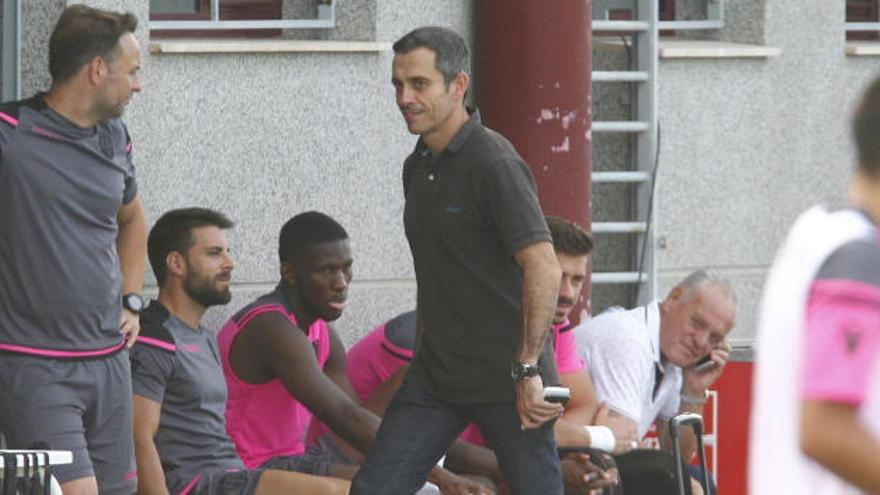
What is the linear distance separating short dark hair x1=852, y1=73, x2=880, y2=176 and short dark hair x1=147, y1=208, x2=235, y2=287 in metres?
4.73

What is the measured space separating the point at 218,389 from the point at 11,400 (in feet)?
4.05

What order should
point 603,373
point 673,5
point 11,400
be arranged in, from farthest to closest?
point 673,5 < point 603,373 < point 11,400

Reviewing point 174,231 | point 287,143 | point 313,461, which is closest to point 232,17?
point 287,143

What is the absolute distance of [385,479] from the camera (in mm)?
6910

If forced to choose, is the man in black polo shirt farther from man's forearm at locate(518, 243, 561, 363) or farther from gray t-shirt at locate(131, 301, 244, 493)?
gray t-shirt at locate(131, 301, 244, 493)

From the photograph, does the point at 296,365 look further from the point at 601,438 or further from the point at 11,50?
the point at 11,50

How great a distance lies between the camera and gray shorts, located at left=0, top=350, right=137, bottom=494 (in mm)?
6562

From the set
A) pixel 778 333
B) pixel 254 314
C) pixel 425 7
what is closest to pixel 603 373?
pixel 254 314

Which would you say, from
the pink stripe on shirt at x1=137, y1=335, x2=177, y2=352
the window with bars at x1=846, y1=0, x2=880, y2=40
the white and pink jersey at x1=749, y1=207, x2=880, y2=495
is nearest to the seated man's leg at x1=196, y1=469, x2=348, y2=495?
the pink stripe on shirt at x1=137, y1=335, x2=177, y2=352

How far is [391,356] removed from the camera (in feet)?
27.7

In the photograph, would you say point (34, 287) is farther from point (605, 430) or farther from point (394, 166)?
point (394, 166)

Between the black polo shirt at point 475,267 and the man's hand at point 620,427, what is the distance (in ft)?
4.45

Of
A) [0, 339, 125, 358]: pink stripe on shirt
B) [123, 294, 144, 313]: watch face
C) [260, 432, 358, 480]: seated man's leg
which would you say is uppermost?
[123, 294, 144, 313]: watch face

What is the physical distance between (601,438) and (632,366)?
0.43 meters
